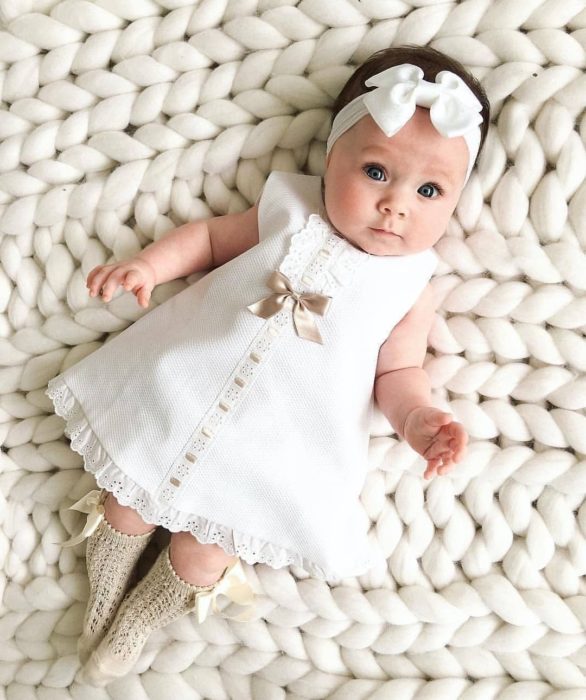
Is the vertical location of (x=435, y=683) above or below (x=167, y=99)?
below

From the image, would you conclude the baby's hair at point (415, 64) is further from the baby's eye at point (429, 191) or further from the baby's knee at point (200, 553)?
the baby's knee at point (200, 553)

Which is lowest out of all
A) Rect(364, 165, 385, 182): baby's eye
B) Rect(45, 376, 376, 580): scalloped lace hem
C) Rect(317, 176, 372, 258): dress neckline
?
Rect(45, 376, 376, 580): scalloped lace hem

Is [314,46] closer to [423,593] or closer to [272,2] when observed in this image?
[272,2]

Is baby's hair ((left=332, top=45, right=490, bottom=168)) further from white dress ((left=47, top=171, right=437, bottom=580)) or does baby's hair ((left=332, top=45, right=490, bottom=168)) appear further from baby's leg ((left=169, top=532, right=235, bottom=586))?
baby's leg ((left=169, top=532, right=235, bottom=586))

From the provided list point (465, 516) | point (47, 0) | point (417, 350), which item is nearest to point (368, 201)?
point (417, 350)

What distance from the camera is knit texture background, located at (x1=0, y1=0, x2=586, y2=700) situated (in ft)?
3.79

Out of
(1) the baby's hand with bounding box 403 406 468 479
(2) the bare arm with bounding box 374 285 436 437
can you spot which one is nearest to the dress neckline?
(2) the bare arm with bounding box 374 285 436 437

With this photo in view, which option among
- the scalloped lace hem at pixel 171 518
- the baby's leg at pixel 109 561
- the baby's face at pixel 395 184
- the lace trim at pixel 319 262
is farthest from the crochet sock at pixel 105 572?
the baby's face at pixel 395 184

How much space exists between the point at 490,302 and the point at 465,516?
0.32m

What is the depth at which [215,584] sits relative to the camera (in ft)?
3.89

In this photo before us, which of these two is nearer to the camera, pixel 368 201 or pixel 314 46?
pixel 368 201

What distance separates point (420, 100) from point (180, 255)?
402 mm

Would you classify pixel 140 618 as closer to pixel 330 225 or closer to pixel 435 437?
pixel 435 437

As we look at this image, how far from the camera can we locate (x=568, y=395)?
1148 mm
